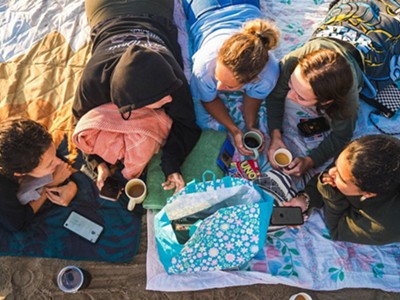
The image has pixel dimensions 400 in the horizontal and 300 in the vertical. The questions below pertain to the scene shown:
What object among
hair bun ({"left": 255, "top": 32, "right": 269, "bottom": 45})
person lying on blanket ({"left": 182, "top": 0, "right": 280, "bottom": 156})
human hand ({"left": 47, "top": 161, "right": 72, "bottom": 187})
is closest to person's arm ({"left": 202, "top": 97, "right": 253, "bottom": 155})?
person lying on blanket ({"left": 182, "top": 0, "right": 280, "bottom": 156})

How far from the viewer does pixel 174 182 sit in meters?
2.53

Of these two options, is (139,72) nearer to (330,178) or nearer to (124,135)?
(124,135)

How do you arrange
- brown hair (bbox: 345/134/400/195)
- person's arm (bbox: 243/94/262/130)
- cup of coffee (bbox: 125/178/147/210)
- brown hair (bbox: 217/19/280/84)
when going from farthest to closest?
1. person's arm (bbox: 243/94/262/130)
2. cup of coffee (bbox: 125/178/147/210)
3. brown hair (bbox: 217/19/280/84)
4. brown hair (bbox: 345/134/400/195)

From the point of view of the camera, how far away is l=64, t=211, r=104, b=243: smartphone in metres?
2.48

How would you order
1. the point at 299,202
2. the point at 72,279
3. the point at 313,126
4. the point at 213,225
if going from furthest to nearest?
the point at 313,126, the point at 299,202, the point at 72,279, the point at 213,225

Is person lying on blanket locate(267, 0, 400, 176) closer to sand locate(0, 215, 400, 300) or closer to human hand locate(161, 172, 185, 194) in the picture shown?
human hand locate(161, 172, 185, 194)

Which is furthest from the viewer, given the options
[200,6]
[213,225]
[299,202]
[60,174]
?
[200,6]

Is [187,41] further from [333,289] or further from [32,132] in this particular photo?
[333,289]

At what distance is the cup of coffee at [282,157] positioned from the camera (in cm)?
262

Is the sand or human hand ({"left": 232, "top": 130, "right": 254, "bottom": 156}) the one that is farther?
human hand ({"left": 232, "top": 130, "right": 254, "bottom": 156})

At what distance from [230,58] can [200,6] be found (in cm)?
113

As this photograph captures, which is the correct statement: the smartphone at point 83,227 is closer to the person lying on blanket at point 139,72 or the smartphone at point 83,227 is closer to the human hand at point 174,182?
the person lying on blanket at point 139,72

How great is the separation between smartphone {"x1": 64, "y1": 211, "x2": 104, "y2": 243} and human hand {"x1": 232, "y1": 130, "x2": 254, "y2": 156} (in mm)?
1212

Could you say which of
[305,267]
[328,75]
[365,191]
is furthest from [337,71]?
[305,267]
